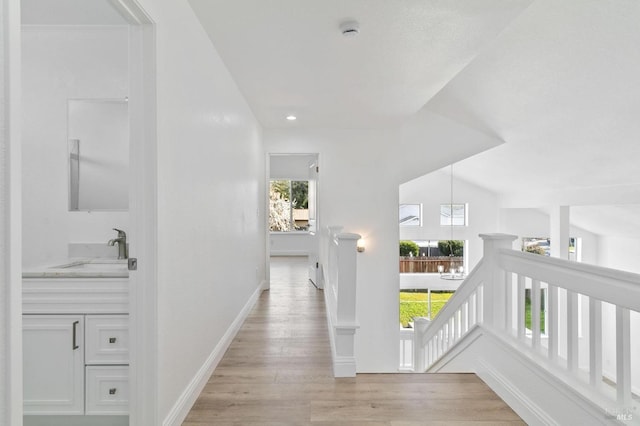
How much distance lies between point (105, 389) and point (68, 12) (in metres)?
2.31

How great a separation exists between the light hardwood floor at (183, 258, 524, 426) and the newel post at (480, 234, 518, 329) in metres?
0.45

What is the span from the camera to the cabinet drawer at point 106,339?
6.12 ft

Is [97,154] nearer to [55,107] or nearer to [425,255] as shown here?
[55,107]

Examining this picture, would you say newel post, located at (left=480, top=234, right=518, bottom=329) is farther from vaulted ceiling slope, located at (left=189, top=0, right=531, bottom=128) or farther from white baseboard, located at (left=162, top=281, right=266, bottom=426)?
white baseboard, located at (left=162, top=281, right=266, bottom=426)

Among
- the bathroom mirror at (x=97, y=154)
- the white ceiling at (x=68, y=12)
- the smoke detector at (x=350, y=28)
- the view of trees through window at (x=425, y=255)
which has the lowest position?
the view of trees through window at (x=425, y=255)

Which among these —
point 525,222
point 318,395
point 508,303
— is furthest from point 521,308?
point 525,222

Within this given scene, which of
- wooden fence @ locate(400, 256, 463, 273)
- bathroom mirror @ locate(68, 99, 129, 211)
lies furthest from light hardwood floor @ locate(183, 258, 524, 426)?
wooden fence @ locate(400, 256, 463, 273)

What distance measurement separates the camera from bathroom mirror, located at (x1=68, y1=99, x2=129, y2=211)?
8.00 ft

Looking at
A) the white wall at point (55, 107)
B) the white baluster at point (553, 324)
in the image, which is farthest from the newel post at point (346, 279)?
the white wall at point (55, 107)

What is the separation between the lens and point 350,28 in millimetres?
2369

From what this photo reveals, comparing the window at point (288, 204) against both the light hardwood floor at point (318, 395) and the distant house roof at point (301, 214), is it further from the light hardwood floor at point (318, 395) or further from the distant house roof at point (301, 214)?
the light hardwood floor at point (318, 395)

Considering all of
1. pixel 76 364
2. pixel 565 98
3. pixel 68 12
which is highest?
pixel 68 12

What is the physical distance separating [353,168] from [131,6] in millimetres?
3953

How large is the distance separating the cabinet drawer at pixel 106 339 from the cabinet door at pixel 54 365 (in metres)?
0.04
